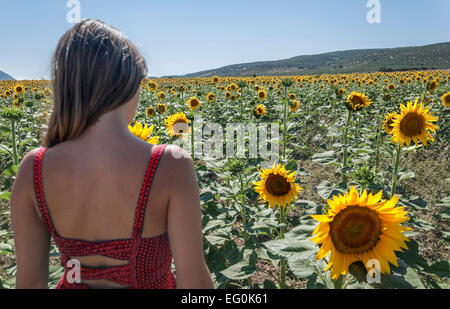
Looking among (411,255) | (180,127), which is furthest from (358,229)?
(180,127)

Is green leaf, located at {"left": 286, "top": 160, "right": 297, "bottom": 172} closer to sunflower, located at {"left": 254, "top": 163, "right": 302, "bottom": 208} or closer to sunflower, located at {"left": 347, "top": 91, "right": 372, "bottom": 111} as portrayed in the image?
sunflower, located at {"left": 254, "top": 163, "right": 302, "bottom": 208}

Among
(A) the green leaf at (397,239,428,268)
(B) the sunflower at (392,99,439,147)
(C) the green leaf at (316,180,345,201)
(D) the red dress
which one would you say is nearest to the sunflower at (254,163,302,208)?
(C) the green leaf at (316,180,345,201)

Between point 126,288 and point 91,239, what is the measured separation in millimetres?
280

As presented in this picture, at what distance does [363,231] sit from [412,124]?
2085 millimetres

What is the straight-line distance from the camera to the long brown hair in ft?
3.45

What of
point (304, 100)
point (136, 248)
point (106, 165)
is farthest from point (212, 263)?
point (304, 100)

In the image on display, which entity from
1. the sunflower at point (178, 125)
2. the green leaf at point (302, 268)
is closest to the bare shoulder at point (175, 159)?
the green leaf at point (302, 268)

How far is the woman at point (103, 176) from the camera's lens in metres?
1.05

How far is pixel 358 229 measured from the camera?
1.29 metres

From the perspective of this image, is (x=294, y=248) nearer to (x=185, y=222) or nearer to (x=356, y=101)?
(x=185, y=222)

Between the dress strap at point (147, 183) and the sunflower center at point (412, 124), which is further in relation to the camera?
the sunflower center at point (412, 124)

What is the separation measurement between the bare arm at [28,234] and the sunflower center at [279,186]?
1.78 metres

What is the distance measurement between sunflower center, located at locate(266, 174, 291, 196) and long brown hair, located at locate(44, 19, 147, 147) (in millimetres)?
1726

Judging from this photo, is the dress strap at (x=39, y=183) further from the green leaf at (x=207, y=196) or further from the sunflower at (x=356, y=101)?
the sunflower at (x=356, y=101)
